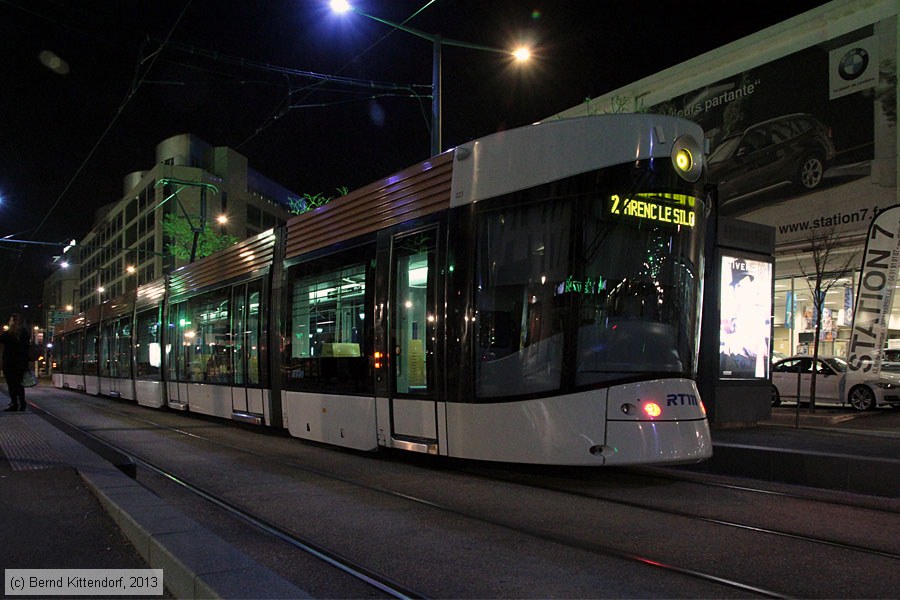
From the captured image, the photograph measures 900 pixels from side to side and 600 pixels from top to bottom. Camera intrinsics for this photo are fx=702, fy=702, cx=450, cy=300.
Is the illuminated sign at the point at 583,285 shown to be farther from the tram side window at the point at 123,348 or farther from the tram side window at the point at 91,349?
the tram side window at the point at 91,349

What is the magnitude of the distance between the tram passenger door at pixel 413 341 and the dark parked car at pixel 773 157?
65.6 feet

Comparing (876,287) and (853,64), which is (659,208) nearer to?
(876,287)

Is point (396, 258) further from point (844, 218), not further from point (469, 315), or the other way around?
point (844, 218)

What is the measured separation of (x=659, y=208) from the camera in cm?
684

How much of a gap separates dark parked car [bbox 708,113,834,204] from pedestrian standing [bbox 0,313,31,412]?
22.4 m

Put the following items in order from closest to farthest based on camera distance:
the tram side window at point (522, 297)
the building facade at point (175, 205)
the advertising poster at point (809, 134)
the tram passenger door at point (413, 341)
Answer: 1. the tram side window at point (522, 297)
2. the tram passenger door at point (413, 341)
3. the advertising poster at point (809, 134)
4. the building facade at point (175, 205)

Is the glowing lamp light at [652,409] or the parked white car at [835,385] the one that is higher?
the glowing lamp light at [652,409]

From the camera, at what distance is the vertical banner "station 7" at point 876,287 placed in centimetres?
1217

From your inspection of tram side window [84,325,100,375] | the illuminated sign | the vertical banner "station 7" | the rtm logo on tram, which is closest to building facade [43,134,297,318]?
tram side window [84,325,100,375]

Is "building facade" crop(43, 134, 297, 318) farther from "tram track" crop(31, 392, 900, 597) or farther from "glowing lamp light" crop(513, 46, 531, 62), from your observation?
"tram track" crop(31, 392, 900, 597)

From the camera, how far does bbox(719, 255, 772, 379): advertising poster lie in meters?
11.8

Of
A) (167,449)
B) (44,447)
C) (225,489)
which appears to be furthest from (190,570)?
(167,449)

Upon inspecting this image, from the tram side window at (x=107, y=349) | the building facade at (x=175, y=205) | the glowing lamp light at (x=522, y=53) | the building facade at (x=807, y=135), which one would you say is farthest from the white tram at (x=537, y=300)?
the building facade at (x=175, y=205)

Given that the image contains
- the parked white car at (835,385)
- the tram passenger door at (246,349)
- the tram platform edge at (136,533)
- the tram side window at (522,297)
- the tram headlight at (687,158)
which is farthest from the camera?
the parked white car at (835,385)
